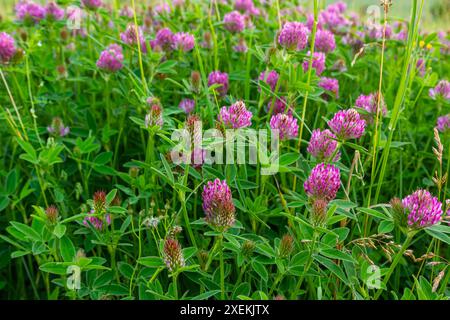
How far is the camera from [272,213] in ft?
4.81

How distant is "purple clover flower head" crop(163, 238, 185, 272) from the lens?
1.21m

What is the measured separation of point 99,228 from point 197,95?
21.6 inches

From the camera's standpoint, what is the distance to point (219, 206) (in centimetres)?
122

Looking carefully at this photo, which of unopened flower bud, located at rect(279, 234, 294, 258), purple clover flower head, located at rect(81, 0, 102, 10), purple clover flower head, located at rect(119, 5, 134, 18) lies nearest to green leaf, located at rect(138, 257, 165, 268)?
unopened flower bud, located at rect(279, 234, 294, 258)

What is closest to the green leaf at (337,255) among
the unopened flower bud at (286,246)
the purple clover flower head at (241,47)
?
the unopened flower bud at (286,246)

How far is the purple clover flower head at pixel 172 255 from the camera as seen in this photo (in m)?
1.21

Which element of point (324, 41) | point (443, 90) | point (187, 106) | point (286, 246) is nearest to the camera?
point (286, 246)

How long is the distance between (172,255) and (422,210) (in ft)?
1.73

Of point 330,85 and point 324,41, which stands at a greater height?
point 324,41

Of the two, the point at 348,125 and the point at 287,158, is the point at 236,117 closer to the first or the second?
the point at 287,158

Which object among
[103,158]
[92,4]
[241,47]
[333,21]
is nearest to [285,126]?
[103,158]

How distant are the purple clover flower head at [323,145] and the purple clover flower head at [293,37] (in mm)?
339
